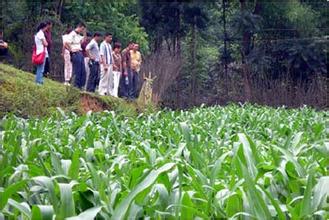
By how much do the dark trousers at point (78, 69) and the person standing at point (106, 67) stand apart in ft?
→ 1.71

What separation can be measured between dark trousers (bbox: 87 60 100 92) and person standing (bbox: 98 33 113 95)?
0.55ft

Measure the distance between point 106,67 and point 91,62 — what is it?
407 mm

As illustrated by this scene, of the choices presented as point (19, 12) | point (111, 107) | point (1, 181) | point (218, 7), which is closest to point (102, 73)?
point (111, 107)

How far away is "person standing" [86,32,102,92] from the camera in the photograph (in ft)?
47.8

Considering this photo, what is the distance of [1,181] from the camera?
273 centimetres

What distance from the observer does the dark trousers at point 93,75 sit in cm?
1471

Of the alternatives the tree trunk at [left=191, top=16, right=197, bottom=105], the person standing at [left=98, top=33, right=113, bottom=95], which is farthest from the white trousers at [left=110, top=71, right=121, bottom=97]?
the tree trunk at [left=191, top=16, right=197, bottom=105]

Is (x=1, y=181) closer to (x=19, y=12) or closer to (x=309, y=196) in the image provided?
(x=309, y=196)

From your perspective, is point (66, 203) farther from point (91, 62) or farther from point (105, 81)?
point (105, 81)

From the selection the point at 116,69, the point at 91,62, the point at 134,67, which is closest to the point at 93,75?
the point at 91,62

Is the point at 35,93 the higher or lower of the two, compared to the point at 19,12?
lower

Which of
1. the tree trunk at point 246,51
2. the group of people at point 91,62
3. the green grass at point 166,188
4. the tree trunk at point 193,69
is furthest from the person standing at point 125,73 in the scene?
the green grass at point 166,188

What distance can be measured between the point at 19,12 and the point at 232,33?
26.1 ft

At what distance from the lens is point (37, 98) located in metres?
11.1
